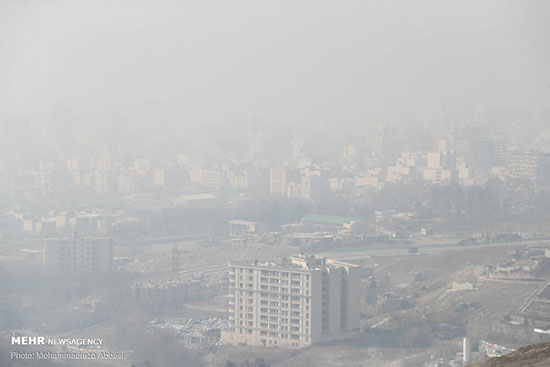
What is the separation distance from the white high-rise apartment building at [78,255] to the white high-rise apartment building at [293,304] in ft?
8.47

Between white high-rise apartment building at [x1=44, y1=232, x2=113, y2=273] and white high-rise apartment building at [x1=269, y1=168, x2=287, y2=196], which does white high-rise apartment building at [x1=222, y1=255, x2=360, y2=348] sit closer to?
white high-rise apartment building at [x1=44, y1=232, x2=113, y2=273]

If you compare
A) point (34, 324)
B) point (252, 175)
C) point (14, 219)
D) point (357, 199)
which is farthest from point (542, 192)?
point (34, 324)

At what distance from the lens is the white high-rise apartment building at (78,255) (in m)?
9.76

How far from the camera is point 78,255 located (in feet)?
32.2

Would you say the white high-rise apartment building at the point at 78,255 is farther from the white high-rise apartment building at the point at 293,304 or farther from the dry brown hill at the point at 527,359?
the dry brown hill at the point at 527,359

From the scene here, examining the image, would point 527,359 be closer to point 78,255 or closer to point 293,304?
point 293,304

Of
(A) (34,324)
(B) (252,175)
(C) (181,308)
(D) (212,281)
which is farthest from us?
(B) (252,175)

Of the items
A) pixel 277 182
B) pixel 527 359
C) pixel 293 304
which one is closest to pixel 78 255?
pixel 293 304

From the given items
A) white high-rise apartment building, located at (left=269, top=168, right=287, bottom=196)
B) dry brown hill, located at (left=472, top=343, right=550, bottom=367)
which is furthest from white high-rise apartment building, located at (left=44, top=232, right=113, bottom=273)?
white high-rise apartment building, located at (left=269, top=168, right=287, bottom=196)

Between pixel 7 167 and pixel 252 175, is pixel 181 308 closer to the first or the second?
pixel 252 175

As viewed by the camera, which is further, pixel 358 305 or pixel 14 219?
pixel 14 219

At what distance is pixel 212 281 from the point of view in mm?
9312

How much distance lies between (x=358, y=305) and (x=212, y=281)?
84.5 inches

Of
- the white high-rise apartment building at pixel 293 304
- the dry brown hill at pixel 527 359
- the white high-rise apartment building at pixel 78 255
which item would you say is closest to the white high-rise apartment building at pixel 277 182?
the white high-rise apartment building at pixel 78 255
